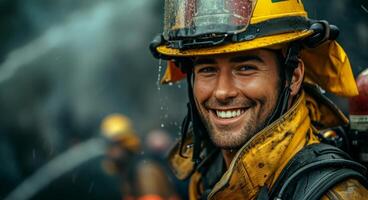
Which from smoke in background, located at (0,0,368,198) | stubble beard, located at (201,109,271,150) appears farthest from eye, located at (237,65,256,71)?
smoke in background, located at (0,0,368,198)

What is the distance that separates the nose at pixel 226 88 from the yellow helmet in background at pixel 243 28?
0.52 feet

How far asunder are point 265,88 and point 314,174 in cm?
56

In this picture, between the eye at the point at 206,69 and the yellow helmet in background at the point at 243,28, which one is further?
the eye at the point at 206,69

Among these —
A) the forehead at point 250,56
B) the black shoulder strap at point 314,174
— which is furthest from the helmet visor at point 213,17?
the black shoulder strap at point 314,174

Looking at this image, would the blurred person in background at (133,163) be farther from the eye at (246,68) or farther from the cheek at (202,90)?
the eye at (246,68)

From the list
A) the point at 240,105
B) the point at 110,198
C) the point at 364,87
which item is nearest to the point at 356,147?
the point at 364,87

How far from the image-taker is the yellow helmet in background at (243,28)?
286cm

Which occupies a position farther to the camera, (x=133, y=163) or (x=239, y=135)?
(x=133, y=163)

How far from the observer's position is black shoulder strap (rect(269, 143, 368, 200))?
8.41 feet

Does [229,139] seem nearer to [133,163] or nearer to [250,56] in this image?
[250,56]

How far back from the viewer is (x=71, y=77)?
9.39 m

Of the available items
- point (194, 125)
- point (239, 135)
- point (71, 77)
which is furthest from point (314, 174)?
point (71, 77)

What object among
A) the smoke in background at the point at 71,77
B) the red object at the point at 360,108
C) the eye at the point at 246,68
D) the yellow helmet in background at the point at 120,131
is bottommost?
the yellow helmet in background at the point at 120,131

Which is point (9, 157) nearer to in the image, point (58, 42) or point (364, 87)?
point (58, 42)
